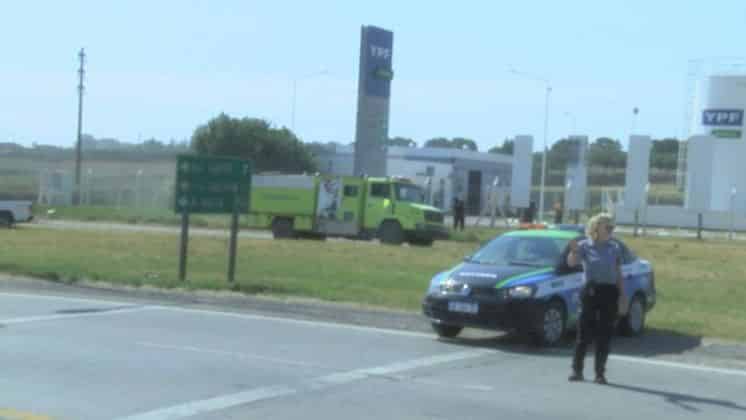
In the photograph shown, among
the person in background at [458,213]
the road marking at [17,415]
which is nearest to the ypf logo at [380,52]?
the person in background at [458,213]

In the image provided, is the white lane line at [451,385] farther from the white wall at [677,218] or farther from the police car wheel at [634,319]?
the white wall at [677,218]

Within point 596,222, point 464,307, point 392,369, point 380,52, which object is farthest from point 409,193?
point 596,222

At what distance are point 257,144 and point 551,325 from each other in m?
80.1

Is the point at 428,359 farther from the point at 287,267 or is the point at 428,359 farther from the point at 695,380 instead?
the point at 287,267

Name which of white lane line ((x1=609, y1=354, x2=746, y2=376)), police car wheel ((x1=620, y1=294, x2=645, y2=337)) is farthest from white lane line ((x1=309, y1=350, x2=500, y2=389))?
police car wheel ((x1=620, y1=294, x2=645, y2=337))

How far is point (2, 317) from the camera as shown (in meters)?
15.4

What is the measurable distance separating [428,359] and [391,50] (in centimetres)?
4115

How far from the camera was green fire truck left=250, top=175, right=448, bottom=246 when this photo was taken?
38.4 metres

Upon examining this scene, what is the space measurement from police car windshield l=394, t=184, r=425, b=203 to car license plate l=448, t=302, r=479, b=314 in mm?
25106

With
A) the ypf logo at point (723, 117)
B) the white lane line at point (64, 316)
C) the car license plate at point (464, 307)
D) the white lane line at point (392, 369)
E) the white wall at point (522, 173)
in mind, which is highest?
the ypf logo at point (723, 117)

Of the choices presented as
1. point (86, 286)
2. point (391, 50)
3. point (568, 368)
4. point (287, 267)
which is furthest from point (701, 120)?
point (568, 368)

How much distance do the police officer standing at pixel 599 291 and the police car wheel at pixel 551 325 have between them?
2.35 m

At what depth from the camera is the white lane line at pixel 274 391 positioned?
911 cm

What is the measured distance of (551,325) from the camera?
1392cm
